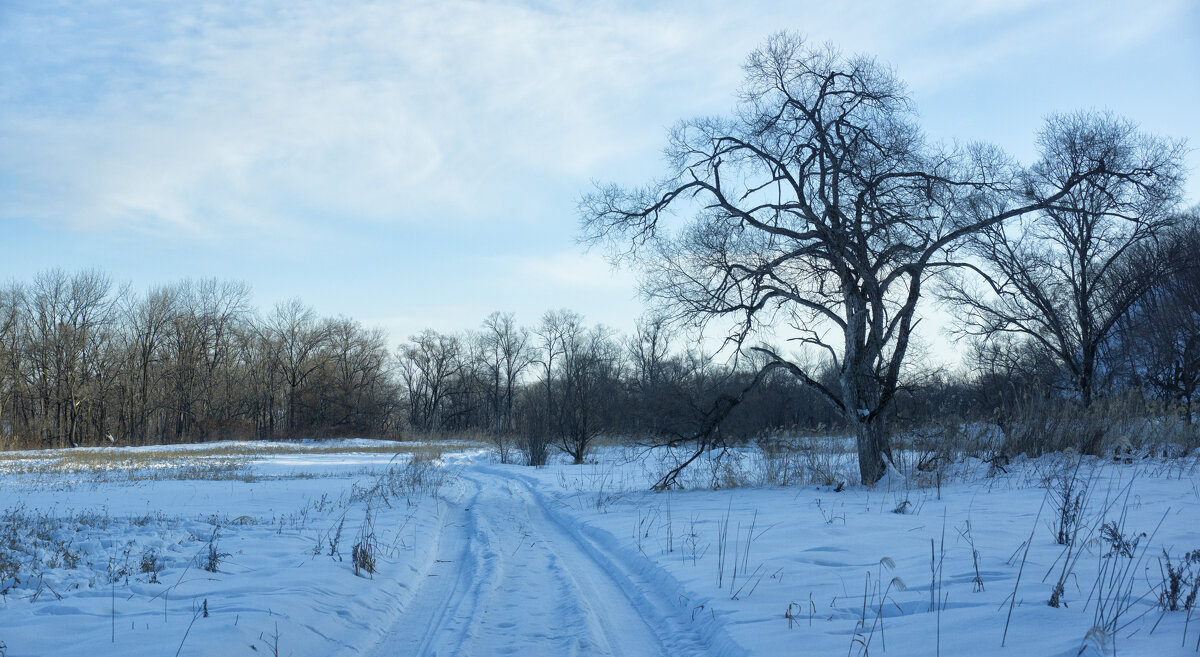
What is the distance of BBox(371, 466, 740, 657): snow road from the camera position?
4535mm

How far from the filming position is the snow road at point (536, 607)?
454cm

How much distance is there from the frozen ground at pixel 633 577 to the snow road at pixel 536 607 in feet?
0.09

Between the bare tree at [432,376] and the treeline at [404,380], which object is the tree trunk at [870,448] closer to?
the treeline at [404,380]

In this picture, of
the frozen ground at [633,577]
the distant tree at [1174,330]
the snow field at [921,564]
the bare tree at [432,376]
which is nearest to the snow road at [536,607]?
the frozen ground at [633,577]

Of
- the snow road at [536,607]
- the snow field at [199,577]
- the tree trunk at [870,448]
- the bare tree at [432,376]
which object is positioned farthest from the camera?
the bare tree at [432,376]

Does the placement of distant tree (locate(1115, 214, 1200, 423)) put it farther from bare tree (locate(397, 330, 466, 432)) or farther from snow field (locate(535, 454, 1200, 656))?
bare tree (locate(397, 330, 466, 432))

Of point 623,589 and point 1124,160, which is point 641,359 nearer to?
point 1124,160

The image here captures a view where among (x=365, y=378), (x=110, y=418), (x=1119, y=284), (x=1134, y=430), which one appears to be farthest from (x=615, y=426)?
(x=110, y=418)

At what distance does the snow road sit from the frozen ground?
27 millimetres

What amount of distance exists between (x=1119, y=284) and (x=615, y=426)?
2601 cm

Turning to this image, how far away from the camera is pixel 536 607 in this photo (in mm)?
5461

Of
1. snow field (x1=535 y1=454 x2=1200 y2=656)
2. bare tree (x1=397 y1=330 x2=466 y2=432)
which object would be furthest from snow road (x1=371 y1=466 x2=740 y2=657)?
bare tree (x1=397 y1=330 x2=466 y2=432)

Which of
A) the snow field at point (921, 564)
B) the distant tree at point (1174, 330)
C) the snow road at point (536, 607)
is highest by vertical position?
the distant tree at point (1174, 330)

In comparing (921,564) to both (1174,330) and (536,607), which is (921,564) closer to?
(536,607)
